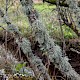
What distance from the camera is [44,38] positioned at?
1.71 metres

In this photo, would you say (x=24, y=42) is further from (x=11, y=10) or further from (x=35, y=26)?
(x=11, y=10)

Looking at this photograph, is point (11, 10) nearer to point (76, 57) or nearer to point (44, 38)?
point (76, 57)

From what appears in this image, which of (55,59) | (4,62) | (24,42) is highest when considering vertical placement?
(24,42)

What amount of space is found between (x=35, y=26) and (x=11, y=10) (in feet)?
8.09

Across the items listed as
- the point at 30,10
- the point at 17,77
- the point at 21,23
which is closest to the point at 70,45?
the point at 21,23

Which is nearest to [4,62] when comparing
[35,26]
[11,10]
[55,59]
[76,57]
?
[55,59]

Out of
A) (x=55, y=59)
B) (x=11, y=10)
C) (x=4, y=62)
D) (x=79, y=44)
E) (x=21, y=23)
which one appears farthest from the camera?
(x=11, y=10)

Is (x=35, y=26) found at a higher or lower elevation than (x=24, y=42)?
higher

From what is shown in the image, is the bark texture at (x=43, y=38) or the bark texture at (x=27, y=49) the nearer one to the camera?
the bark texture at (x=43, y=38)

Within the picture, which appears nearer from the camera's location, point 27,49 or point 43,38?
point 43,38

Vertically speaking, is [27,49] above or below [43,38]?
below

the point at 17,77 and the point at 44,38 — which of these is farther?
the point at 44,38

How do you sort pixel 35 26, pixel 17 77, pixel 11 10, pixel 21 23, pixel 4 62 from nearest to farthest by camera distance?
1. pixel 17 77
2. pixel 35 26
3. pixel 4 62
4. pixel 21 23
5. pixel 11 10

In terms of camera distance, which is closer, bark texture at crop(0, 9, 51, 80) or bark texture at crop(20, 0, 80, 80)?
bark texture at crop(20, 0, 80, 80)
